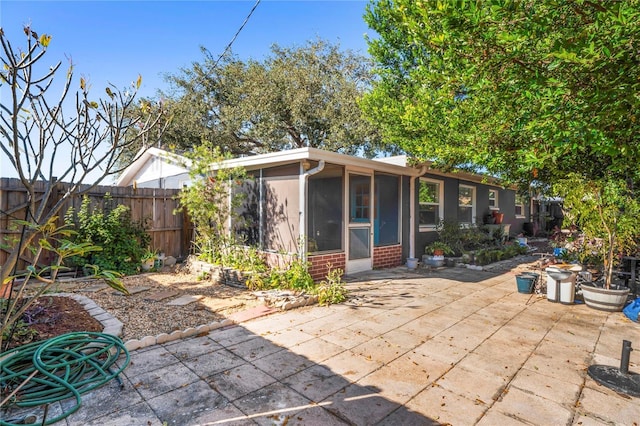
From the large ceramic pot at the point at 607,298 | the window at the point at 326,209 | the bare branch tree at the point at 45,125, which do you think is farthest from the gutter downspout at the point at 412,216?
the bare branch tree at the point at 45,125

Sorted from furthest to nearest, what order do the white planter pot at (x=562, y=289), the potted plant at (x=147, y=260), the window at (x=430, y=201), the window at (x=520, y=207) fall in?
the window at (x=520, y=207)
the window at (x=430, y=201)
the potted plant at (x=147, y=260)
the white planter pot at (x=562, y=289)

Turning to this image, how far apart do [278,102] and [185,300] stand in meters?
11.1

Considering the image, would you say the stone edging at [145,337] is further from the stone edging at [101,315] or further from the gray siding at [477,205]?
the gray siding at [477,205]

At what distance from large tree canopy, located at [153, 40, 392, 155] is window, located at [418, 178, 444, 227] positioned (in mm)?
5313

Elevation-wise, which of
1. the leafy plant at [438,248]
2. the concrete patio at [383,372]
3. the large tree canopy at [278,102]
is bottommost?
the concrete patio at [383,372]

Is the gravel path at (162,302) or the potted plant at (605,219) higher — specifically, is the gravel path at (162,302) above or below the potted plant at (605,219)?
below

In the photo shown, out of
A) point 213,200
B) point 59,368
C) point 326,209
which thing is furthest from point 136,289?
point 326,209

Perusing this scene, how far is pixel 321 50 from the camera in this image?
15.6 metres

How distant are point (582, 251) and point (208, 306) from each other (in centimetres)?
702

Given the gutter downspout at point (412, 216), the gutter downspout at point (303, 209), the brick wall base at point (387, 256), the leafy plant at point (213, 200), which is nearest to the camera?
the gutter downspout at point (303, 209)

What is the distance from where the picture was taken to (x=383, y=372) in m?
2.93

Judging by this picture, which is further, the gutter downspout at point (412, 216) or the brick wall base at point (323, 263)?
the gutter downspout at point (412, 216)

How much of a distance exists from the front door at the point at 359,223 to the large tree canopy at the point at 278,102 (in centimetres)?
701

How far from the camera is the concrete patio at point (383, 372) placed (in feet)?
7.64
